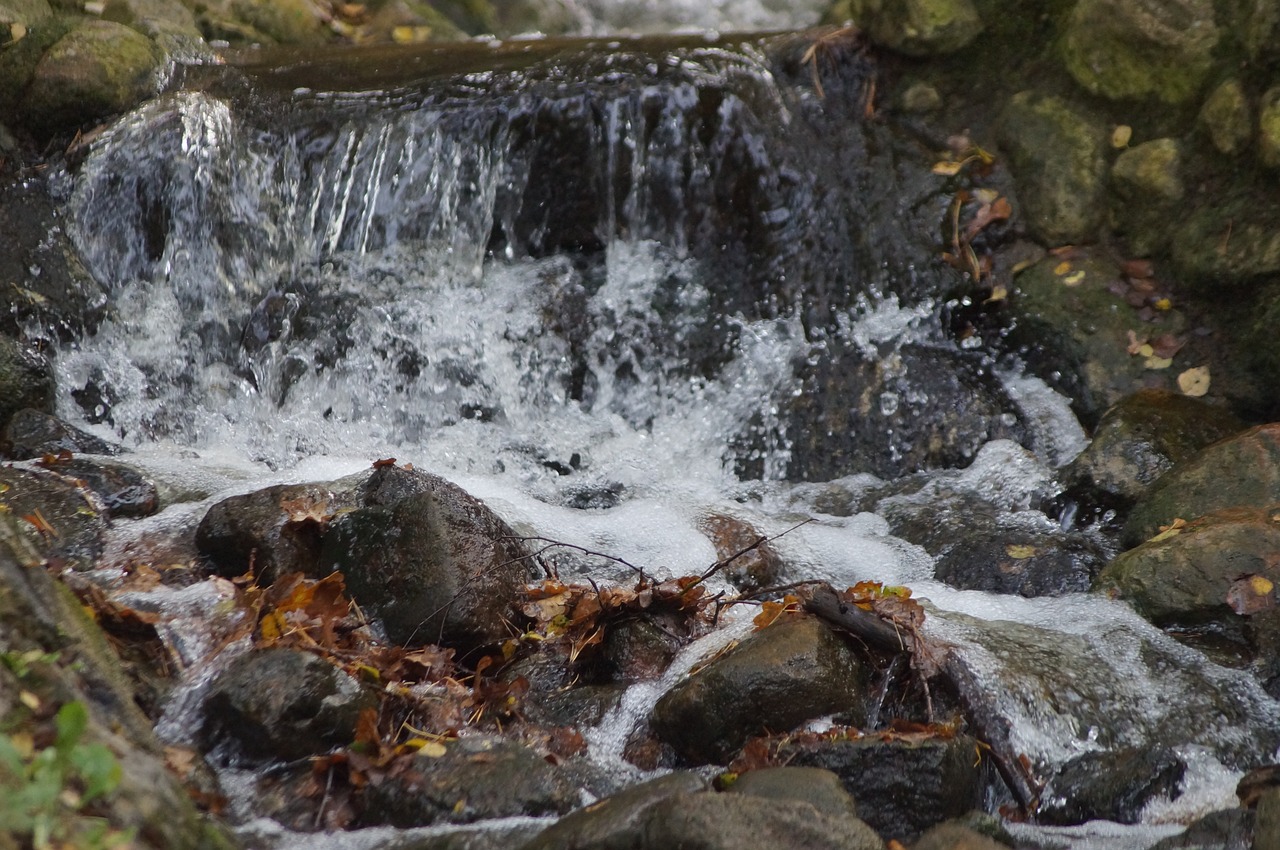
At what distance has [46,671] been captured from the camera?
195 centimetres

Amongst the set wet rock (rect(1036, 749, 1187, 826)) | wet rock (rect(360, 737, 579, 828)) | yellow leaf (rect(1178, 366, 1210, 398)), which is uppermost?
wet rock (rect(360, 737, 579, 828))

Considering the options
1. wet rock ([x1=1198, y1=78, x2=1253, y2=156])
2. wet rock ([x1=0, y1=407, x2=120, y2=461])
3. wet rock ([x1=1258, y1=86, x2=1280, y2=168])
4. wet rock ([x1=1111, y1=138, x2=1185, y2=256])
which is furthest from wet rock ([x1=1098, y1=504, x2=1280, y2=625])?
wet rock ([x1=0, y1=407, x2=120, y2=461])

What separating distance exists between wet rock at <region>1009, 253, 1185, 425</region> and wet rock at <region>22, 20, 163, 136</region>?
5.24m

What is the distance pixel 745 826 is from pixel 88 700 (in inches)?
52.0

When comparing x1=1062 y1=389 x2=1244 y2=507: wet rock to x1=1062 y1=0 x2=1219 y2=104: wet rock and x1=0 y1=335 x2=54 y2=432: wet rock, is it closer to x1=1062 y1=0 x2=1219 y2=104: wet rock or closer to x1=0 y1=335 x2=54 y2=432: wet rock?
x1=1062 y1=0 x2=1219 y2=104: wet rock

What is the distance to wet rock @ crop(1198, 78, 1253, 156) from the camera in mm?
5191

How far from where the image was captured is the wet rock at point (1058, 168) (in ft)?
18.7

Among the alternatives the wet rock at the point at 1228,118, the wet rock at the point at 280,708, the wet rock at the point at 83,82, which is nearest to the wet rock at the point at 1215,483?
the wet rock at the point at 1228,118

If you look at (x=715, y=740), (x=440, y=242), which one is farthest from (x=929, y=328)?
(x=715, y=740)

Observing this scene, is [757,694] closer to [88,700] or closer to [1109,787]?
[1109,787]

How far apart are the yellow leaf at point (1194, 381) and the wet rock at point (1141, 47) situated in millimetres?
1479

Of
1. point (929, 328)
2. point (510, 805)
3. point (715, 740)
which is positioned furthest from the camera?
point (929, 328)

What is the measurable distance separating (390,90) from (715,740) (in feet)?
15.7

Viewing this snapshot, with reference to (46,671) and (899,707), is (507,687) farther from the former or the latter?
(46,671)
